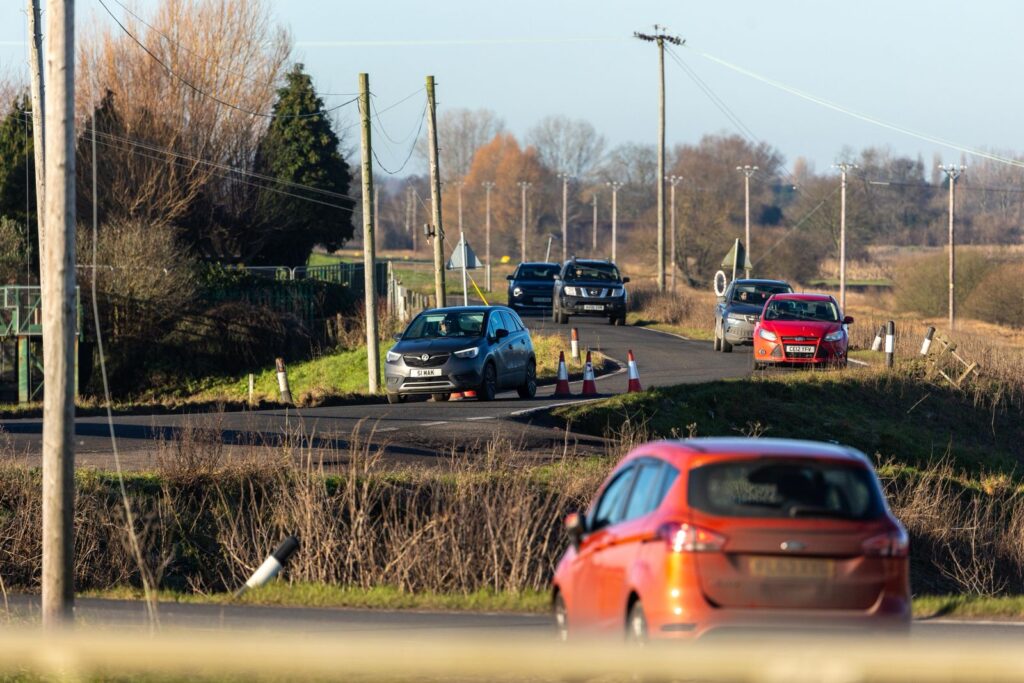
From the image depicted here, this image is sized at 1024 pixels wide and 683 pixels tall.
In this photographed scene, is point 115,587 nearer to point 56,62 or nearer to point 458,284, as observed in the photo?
point 56,62

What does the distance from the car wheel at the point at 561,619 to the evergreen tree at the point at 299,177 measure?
54.0 metres

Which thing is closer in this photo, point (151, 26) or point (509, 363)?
point (509, 363)

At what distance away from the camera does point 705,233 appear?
91438mm

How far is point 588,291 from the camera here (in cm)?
4691

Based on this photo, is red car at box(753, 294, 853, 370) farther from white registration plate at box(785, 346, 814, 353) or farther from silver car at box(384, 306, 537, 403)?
silver car at box(384, 306, 537, 403)

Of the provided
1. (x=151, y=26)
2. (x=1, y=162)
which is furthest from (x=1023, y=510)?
(x=151, y=26)

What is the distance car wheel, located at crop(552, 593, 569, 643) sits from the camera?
9.34 metres

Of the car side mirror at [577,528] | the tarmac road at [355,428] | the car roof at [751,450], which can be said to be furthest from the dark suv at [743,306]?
the car roof at [751,450]

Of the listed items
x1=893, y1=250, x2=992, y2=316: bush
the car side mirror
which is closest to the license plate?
the car side mirror

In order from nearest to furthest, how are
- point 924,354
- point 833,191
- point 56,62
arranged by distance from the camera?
point 56,62, point 924,354, point 833,191

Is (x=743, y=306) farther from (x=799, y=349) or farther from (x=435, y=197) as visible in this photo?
(x=435, y=197)

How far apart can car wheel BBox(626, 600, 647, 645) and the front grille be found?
1708cm

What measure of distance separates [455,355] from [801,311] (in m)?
11.1

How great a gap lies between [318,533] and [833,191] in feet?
316
